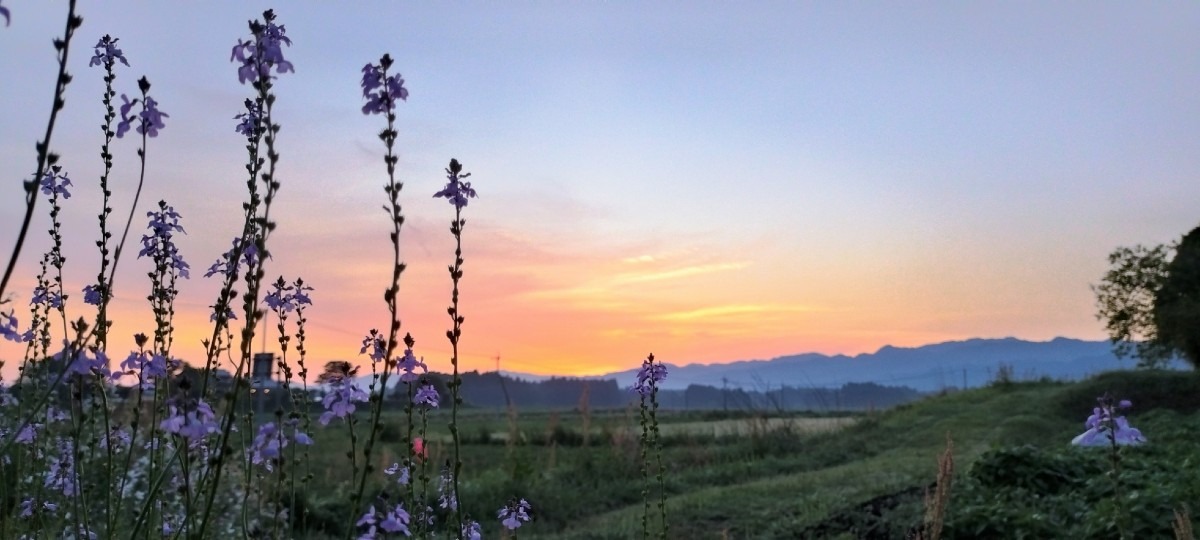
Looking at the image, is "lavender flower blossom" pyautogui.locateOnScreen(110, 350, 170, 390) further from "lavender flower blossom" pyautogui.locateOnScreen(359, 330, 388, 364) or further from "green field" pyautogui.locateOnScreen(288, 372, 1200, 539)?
"green field" pyautogui.locateOnScreen(288, 372, 1200, 539)

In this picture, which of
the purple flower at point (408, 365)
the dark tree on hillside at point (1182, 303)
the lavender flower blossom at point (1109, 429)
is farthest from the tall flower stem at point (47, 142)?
the dark tree on hillside at point (1182, 303)

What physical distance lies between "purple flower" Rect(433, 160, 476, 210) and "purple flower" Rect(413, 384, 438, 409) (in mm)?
907

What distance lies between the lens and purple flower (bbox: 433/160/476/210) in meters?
2.71

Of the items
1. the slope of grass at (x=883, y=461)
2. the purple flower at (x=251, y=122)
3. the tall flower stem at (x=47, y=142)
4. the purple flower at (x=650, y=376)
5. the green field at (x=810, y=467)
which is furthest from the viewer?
the slope of grass at (x=883, y=461)

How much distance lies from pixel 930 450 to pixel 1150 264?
19.1 m

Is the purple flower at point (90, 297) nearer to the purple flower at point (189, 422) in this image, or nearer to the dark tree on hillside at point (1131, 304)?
the purple flower at point (189, 422)

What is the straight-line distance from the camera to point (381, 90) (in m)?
2.28

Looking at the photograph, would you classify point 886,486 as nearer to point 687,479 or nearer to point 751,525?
point 751,525

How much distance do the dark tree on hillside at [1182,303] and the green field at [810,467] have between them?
97.3 inches

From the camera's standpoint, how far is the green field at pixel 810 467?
299 inches

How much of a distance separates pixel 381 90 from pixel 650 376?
239cm

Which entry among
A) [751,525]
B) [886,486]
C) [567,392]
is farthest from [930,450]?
[567,392]

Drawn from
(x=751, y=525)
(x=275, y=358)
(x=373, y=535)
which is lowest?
(x=751, y=525)

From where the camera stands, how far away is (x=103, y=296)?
8.39 feet
